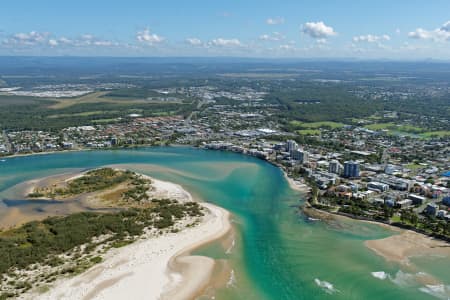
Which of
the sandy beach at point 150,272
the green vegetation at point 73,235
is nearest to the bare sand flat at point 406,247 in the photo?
the sandy beach at point 150,272

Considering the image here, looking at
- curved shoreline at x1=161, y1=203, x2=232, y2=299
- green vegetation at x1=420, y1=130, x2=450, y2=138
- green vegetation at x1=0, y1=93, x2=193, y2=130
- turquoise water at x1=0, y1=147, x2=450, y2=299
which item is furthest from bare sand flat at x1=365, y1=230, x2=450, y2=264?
green vegetation at x1=0, y1=93, x2=193, y2=130

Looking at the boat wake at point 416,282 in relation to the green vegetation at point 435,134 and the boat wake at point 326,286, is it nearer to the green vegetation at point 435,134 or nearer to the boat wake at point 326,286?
the boat wake at point 326,286

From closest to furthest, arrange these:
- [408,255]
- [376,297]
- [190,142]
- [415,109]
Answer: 1. [376,297]
2. [408,255]
3. [190,142]
4. [415,109]

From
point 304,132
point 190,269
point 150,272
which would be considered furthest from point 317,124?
point 150,272

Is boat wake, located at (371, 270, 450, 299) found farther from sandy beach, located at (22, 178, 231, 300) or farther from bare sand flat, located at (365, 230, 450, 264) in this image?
sandy beach, located at (22, 178, 231, 300)

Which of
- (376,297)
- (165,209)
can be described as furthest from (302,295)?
(165,209)

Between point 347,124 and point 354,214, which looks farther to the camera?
point 347,124

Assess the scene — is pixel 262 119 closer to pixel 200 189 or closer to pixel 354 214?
pixel 200 189
